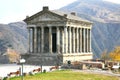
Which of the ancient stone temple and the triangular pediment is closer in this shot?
the ancient stone temple

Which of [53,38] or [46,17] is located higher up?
[46,17]

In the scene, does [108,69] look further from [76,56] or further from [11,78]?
[11,78]

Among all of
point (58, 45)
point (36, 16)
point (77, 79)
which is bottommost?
point (77, 79)

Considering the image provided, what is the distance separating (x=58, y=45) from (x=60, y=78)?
37.5 metres

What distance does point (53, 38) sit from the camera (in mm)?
100875

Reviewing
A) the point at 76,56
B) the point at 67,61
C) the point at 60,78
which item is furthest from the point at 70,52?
the point at 60,78

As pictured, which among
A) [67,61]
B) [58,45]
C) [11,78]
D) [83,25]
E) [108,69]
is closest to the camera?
[11,78]

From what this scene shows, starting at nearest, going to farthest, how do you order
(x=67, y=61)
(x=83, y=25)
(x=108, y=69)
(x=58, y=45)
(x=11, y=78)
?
Answer: (x=11, y=78) < (x=108, y=69) < (x=67, y=61) < (x=58, y=45) < (x=83, y=25)

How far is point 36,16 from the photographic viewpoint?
97875 mm

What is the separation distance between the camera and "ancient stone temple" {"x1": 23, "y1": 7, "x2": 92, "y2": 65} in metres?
92.9

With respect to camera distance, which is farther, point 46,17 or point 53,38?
point 53,38

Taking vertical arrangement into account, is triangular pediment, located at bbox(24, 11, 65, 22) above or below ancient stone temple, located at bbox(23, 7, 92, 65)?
above

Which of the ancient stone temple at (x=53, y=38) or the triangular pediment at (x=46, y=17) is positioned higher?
the triangular pediment at (x=46, y=17)

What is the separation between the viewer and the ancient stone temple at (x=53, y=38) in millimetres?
92938
